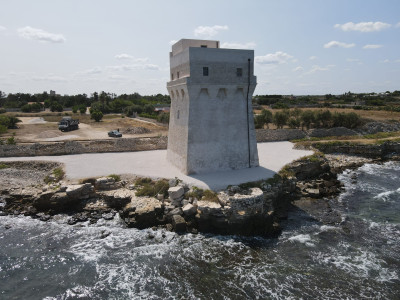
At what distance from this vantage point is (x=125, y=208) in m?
19.5

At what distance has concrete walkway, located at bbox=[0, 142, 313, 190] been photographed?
21.9 meters

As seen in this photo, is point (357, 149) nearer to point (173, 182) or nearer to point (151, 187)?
point (173, 182)

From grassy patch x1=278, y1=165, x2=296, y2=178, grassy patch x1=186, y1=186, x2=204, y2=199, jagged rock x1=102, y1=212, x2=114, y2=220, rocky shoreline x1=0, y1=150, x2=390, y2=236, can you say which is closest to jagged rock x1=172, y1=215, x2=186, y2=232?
rocky shoreline x1=0, y1=150, x2=390, y2=236

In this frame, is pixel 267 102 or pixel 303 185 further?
pixel 267 102

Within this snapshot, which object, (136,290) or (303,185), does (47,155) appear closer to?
(136,290)

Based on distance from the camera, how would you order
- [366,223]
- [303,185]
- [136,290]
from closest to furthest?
[136,290] → [366,223] → [303,185]

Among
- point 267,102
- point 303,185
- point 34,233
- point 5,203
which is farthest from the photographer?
point 267,102

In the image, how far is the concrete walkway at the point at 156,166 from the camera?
2189 cm

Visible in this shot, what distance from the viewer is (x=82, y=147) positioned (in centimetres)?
3111

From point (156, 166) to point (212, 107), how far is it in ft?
23.2

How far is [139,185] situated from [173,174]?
107 inches

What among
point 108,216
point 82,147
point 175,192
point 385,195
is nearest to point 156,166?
point 175,192

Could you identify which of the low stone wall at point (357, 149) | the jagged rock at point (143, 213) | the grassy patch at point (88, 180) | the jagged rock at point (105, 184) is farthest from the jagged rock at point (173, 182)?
the low stone wall at point (357, 149)

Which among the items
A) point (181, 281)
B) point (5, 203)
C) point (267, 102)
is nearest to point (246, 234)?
point (181, 281)
